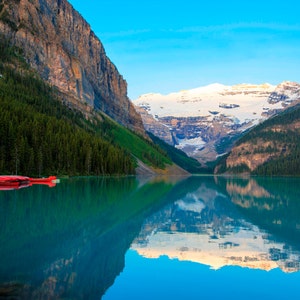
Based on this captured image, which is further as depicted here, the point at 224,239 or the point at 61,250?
the point at 224,239

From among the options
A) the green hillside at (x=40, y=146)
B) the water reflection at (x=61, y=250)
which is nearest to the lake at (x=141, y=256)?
the water reflection at (x=61, y=250)

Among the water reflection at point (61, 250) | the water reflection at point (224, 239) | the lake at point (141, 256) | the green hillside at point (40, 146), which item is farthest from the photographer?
the green hillside at point (40, 146)

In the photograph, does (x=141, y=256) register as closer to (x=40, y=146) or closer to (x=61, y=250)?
(x=61, y=250)

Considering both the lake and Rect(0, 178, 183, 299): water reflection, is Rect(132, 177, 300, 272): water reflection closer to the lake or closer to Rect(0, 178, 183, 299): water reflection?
the lake

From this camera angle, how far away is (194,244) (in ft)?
90.9

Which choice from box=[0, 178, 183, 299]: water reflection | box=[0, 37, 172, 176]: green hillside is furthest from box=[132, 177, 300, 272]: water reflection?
box=[0, 37, 172, 176]: green hillside

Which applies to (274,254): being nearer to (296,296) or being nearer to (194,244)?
(194,244)

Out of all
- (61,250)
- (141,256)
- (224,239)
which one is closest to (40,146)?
(224,239)

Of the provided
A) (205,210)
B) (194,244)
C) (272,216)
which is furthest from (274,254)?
(205,210)

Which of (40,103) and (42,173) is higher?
(40,103)

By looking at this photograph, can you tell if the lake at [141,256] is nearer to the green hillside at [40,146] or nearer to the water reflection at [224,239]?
the water reflection at [224,239]

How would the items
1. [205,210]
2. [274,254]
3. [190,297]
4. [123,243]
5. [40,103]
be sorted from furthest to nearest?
[40,103] < [205,210] < [123,243] < [274,254] < [190,297]

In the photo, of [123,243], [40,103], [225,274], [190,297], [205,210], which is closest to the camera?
[190,297]

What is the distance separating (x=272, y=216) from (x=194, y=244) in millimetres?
20101
